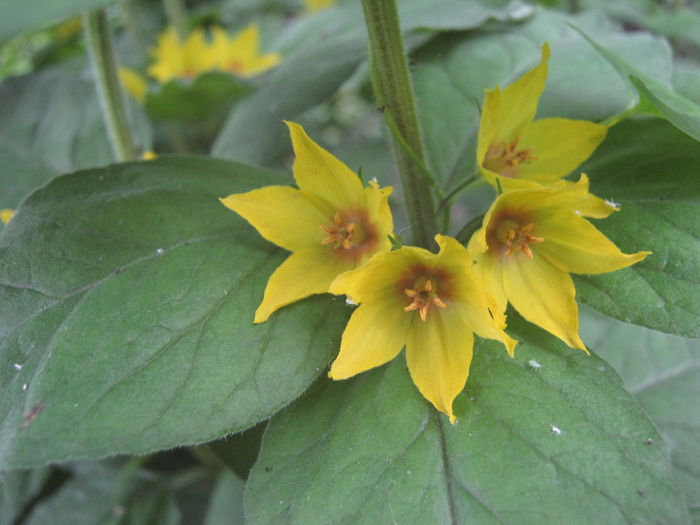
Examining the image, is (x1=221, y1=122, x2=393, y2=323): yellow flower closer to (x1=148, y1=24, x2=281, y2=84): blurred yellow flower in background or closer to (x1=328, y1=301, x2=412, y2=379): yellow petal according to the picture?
(x1=328, y1=301, x2=412, y2=379): yellow petal

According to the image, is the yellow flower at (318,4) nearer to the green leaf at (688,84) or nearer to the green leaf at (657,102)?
the green leaf at (688,84)

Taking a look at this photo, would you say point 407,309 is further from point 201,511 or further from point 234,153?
point 201,511

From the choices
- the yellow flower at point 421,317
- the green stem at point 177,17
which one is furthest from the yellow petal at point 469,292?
the green stem at point 177,17

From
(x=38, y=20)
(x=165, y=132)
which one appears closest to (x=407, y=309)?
(x=38, y=20)

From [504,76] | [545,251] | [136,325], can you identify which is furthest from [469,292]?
[504,76]

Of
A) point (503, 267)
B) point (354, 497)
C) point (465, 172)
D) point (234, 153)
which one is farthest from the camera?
point (234, 153)

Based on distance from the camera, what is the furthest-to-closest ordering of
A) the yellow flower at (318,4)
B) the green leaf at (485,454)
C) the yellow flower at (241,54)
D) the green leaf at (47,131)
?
the yellow flower at (318,4), the yellow flower at (241,54), the green leaf at (47,131), the green leaf at (485,454)
